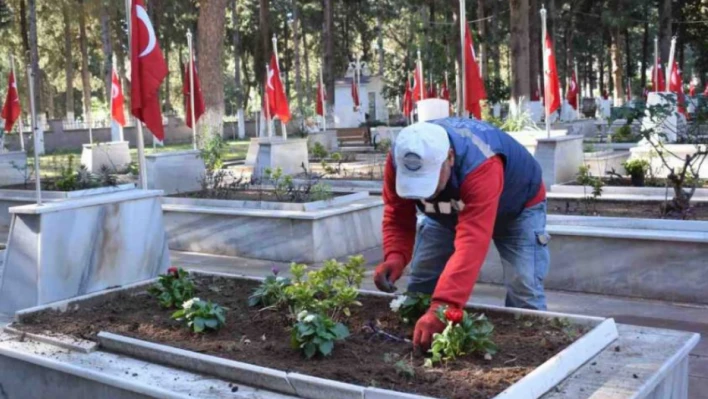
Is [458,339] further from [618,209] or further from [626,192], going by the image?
[626,192]

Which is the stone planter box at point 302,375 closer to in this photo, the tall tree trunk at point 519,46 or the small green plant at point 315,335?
the small green plant at point 315,335

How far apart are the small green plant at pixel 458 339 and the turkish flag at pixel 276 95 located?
13.4 m

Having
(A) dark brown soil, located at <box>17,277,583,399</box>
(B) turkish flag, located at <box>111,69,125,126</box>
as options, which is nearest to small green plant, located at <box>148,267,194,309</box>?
(A) dark brown soil, located at <box>17,277,583,399</box>

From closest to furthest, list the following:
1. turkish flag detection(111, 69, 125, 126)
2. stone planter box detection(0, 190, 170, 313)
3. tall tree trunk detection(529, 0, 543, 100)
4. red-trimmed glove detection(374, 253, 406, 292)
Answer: red-trimmed glove detection(374, 253, 406, 292), stone planter box detection(0, 190, 170, 313), turkish flag detection(111, 69, 125, 126), tall tree trunk detection(529, 0, 543, 100)

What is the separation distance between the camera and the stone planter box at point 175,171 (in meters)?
12.1

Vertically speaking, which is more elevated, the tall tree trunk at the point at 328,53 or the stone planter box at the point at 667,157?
the tall tree trunk at the point at 328,53

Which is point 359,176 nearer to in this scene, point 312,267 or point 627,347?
point 312,267

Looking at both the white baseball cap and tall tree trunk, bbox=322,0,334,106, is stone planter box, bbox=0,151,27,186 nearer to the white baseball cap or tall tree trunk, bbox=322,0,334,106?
the white baseball cap

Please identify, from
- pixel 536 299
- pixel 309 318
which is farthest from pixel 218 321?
pixel 536 299

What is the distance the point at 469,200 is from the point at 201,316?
1.75m

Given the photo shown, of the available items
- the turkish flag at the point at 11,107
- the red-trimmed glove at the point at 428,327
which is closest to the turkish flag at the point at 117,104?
the turkish flag at the point at 11,107

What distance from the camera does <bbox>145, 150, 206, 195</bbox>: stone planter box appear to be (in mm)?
12059

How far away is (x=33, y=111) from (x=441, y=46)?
37.1m

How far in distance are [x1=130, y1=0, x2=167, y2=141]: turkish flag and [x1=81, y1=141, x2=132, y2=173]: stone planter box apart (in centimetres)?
1376
